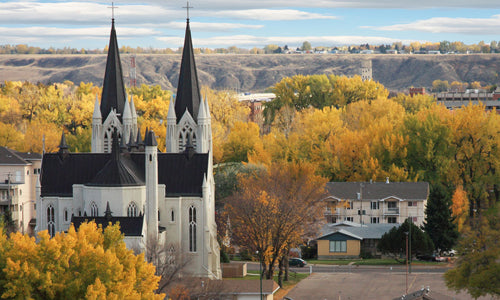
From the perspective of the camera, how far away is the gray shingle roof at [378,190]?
114m

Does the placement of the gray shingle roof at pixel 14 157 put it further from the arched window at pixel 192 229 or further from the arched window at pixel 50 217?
the arched window at pixel 192 229

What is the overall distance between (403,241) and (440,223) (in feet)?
18.1

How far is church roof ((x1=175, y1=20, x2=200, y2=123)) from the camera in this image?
95.5 metres

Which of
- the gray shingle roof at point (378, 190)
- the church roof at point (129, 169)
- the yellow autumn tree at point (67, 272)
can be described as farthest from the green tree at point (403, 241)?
the yellow autumn tree at point (67, 272)

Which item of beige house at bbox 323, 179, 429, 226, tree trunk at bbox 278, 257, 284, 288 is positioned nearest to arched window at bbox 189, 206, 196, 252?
tree trunk at bbox 278, 257, 284, 288

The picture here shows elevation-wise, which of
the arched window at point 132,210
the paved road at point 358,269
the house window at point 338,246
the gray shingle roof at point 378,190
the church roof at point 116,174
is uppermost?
the church roof at point 116,174

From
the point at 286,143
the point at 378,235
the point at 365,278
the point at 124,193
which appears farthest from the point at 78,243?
the point at 286,143

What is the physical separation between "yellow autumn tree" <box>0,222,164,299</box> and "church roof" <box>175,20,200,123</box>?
35932 millimetres

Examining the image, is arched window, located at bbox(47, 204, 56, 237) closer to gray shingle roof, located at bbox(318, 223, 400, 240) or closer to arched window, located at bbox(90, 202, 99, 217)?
arched window, located at bbox(90, 202, 99, 217)

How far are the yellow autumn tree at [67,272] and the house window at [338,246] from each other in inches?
1806

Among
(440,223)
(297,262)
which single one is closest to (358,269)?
(297,262)

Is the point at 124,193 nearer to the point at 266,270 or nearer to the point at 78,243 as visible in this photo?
the point at 266,270

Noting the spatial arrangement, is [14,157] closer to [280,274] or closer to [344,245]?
[344,245]

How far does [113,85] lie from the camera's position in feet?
320
